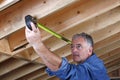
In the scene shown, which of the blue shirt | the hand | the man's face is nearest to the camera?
the hand

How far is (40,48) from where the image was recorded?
69.4 inches

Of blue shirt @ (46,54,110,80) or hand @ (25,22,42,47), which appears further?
blue shirt @ (46,54,110,80)

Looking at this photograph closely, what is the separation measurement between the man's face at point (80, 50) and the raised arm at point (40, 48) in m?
0.41

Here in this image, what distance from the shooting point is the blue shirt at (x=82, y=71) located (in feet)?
6.06

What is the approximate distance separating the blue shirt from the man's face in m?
0.11

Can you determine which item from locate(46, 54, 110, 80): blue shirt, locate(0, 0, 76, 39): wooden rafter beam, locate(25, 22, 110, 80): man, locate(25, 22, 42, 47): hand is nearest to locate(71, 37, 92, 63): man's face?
locate(25, 22, 110, 80): man

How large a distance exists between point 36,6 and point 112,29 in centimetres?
162

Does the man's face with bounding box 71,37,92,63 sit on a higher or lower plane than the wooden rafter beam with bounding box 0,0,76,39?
lower

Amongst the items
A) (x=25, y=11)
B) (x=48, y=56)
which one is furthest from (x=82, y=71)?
(x=25, y=11)

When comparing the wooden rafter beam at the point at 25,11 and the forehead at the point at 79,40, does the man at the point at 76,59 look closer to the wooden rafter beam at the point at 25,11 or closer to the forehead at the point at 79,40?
the forehead at the point at 79,40

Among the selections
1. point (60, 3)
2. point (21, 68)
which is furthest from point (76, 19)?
point (21, 68)

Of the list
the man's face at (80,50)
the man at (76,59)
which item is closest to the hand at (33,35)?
the man at (76,59)

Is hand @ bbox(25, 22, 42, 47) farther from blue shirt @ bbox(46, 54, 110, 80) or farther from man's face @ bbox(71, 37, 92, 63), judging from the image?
man's face @ bbox(71, 37, 92, 63)

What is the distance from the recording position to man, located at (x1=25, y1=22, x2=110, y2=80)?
1.76 m
